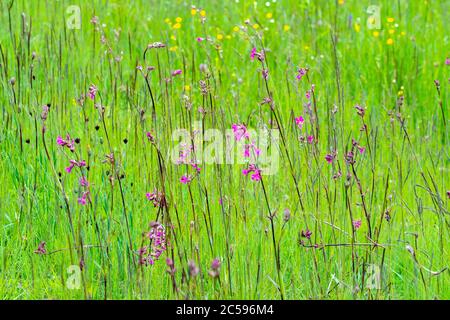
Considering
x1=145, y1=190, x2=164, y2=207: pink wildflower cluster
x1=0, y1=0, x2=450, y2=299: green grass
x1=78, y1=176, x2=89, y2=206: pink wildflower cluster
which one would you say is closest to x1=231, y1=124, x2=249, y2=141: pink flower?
x1=0, y1=0, x2=450, y2=299: green grass

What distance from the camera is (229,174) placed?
3.38 metres

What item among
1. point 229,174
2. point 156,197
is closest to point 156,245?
point 156,197

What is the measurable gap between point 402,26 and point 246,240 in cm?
289

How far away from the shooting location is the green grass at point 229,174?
2.99 metres

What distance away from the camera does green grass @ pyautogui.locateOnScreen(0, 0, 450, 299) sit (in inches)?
118

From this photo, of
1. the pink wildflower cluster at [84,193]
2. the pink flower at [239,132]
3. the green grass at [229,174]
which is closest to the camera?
the pink wildflower cluster at [84,193]

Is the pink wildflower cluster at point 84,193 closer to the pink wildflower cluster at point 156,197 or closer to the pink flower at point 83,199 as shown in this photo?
the pink flower at point 83,199

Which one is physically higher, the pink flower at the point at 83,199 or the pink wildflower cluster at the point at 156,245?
the pink flower at the point at 83,199

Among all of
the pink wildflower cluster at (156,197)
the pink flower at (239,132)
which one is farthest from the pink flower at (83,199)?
the pink flower at (239,132)

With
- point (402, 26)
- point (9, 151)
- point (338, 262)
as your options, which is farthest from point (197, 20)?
point (338, 262)

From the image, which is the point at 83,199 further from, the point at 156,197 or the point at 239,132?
the point at 239,132

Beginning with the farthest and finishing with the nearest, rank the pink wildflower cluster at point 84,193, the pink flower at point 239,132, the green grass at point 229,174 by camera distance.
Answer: the pink flower at point 239,132 → the green grass at point 229,174 → the pink wildflower cluster at point 84,193

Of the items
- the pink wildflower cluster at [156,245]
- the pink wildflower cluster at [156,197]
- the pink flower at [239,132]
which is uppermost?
the pink flower at [239,132]
